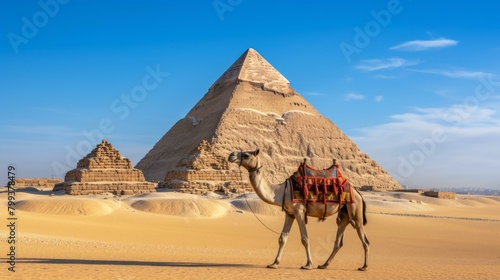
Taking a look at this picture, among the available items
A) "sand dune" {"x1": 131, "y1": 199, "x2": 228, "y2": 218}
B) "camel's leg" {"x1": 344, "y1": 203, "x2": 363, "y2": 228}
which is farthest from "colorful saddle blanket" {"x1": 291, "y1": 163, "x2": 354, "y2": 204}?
"sand dune" {"x1": 131, "y1": 199, "x2": 228, "y2": 218}

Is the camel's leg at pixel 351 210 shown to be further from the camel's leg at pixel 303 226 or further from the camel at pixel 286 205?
the camel's leg at pixel 303 226

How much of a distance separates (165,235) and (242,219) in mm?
8779

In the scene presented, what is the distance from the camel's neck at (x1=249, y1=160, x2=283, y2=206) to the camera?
440 inches

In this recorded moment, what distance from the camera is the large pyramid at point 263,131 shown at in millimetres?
81938

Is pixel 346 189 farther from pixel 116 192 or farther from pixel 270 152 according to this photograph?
pixel 270 152

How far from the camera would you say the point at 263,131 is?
85938mm

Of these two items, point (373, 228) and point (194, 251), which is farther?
point (373, 228)

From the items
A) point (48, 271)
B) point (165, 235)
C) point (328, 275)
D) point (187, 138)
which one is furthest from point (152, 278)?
point (187, 138)

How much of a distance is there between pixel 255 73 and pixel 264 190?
8400 cm

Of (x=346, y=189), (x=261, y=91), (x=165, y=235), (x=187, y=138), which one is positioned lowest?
(x=165, y=235)

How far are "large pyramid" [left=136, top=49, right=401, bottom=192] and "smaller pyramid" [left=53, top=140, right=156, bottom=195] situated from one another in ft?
113

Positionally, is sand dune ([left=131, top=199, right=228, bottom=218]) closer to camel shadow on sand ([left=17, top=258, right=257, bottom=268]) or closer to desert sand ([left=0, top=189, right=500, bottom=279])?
desert sand ([left=0, top=189, right=500, bottom=279])

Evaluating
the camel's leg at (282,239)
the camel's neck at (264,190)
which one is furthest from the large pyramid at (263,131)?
the camel's leg at (282,239)

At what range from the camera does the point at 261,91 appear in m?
91.9
